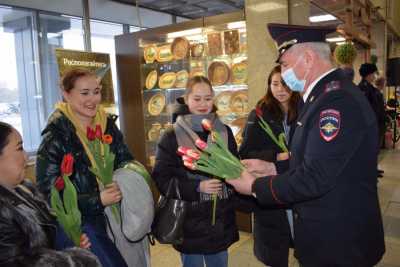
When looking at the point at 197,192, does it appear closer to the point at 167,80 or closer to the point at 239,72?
the point at 239,72

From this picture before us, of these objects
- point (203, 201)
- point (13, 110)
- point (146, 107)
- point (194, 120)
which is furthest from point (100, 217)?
point (13, 110)

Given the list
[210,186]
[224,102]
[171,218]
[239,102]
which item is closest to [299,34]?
[210,186]

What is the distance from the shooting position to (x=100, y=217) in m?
1.83

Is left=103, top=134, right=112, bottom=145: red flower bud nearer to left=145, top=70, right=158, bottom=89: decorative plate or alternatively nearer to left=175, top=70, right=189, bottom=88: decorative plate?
left=175, top=70, right=189, bottom=88: decorative plate

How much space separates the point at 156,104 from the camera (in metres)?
4.66

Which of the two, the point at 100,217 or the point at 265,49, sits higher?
the point at 265,49

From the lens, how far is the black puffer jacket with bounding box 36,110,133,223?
1.71 meters

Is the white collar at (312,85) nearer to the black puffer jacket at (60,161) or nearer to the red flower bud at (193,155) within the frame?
the red flower bud at (193,155)

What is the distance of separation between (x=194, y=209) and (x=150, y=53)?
3.00 metres

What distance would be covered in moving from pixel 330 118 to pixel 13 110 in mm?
5192

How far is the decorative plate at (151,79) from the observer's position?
461 cm

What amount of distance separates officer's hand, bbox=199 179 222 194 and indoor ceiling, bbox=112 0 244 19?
21.0ft

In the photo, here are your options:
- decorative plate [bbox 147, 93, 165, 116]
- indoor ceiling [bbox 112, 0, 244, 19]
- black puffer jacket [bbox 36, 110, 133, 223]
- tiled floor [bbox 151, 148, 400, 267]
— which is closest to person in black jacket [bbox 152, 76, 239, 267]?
black puffer jacket [bbox 36, 110, 133, 223]

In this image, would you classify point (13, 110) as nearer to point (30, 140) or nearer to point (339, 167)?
point (30, 140)
